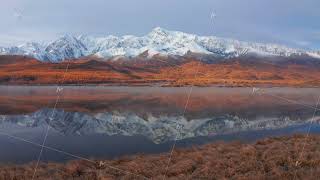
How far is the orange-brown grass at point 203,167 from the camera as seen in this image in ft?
44.1

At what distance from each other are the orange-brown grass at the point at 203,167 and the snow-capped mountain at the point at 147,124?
7.37 m

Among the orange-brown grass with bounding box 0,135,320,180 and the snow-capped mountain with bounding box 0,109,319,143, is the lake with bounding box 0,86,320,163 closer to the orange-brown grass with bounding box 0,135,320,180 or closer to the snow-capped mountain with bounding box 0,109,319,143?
the snow-capped mountain with bounding box 0,109,319,143

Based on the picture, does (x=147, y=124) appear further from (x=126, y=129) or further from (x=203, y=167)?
(x=203, y=167)

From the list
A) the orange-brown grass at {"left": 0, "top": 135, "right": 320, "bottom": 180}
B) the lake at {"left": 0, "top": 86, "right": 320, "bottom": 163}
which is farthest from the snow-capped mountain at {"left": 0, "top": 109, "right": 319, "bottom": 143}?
the orange-brown grass at {"left": 0, "top": 135, "right": 320, "bottom": 180}

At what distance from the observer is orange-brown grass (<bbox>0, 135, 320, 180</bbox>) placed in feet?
44.1

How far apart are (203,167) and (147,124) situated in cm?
1675

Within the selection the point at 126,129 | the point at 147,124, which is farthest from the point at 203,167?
the point at 147,124

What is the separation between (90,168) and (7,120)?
61.8 feet

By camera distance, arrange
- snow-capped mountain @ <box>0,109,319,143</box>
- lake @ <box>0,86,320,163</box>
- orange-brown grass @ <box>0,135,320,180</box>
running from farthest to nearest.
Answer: snow-capped mountain @ <box>0,109,319,143</box> < lake @ <box>0,86,320,163</box> < orange-brown grass @ <box>0,135,320,180</box>

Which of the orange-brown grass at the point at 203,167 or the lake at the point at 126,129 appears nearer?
the orange-brown grass at the point at 203,167

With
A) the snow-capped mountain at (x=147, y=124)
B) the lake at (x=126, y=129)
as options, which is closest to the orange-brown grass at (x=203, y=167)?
the lake at (x=126, y=129)

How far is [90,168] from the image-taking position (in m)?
15.7

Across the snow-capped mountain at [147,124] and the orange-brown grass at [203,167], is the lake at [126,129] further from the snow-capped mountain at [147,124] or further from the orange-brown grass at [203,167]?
the orange-brown grass at [203,167]

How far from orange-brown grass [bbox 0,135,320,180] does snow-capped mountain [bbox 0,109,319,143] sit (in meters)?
7.37
